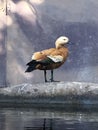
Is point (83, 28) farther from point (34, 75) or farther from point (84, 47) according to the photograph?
point (34, 75)

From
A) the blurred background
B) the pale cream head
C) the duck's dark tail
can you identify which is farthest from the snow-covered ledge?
the blurred background

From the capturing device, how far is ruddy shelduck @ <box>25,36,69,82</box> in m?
13.1

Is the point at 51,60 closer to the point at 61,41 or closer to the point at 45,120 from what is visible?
the point at 61,41

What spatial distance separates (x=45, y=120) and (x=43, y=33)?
4.75 metres

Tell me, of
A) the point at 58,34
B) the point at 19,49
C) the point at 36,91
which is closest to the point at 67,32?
the point at 58,34

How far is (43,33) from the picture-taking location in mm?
14641

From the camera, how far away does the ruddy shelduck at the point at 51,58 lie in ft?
42.9

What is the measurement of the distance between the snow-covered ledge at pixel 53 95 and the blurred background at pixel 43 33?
5.68ft

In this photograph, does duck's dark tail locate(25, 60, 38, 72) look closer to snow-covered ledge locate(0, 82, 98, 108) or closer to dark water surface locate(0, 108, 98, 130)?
snow-covered ledge locate(0, 82, 98, 108)

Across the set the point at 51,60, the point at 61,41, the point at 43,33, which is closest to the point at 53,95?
the point at 51,60

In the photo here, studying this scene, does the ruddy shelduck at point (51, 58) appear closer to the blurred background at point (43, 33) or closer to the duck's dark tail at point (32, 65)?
the duck's dark tail at point (32, 65)

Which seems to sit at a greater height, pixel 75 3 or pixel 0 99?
pixel 75 3

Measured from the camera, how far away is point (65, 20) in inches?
572

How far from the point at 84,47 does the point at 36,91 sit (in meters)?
2.40
